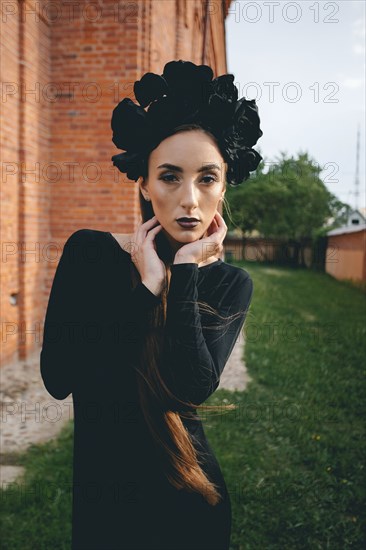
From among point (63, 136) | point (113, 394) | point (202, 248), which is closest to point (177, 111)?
point (202, 248)

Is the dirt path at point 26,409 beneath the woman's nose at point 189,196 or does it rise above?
beneath

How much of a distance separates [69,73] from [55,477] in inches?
200

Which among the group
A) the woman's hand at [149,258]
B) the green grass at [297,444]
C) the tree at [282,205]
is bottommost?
the green grass at [297,444]

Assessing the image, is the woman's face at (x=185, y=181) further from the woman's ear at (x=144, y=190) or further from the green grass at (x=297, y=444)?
the green grass at (x=297, y=444)

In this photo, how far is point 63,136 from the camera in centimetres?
606

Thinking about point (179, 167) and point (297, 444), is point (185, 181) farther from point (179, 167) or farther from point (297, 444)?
point (297, 444)

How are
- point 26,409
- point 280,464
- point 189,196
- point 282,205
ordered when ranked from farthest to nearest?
1. point 282,205
2. point 26,409
3. point 280,464
4. point 189,196

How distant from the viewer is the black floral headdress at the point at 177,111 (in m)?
1.37

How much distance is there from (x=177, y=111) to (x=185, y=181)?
0.76 ft

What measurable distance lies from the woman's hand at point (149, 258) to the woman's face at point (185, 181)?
0.05 m

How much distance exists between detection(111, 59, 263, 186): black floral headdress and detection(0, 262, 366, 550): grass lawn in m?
1.00

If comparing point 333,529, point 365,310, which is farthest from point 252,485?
point 365,310

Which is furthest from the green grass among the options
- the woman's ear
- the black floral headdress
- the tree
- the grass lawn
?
the tree

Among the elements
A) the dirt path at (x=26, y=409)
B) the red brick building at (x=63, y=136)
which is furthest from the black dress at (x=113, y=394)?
the red brick building at (x=63, y=136)
